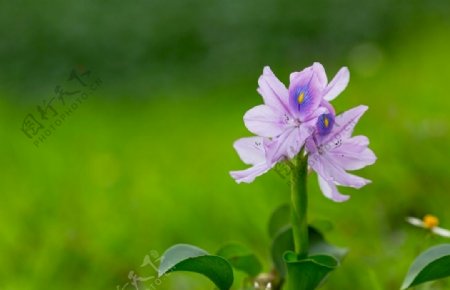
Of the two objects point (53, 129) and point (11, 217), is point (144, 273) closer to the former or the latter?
point (11, 217)

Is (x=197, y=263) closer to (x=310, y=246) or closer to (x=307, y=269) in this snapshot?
(x=307, y=269)

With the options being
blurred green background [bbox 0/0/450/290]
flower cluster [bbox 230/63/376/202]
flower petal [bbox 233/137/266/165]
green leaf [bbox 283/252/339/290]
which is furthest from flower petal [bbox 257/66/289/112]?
blurred green background [bbox 0/0/450/290]

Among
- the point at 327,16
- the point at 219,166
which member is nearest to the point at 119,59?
the point at 327,16

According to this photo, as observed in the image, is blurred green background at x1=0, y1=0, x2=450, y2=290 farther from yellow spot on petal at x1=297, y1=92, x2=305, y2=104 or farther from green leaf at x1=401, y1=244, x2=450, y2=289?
yellow spot on petal at x1=297, y1=92, x2=305, y2=104

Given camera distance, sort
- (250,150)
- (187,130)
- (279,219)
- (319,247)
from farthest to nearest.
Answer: (187,130) < (279,219) < (319,247) < (250,150)

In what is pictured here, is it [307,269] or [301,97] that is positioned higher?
[301,97]

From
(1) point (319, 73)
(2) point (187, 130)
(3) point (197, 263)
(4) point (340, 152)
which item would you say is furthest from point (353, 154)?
(2) point (187, 130)

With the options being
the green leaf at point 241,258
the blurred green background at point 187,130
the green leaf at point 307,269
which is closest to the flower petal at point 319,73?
the green leaf at point 307,269
